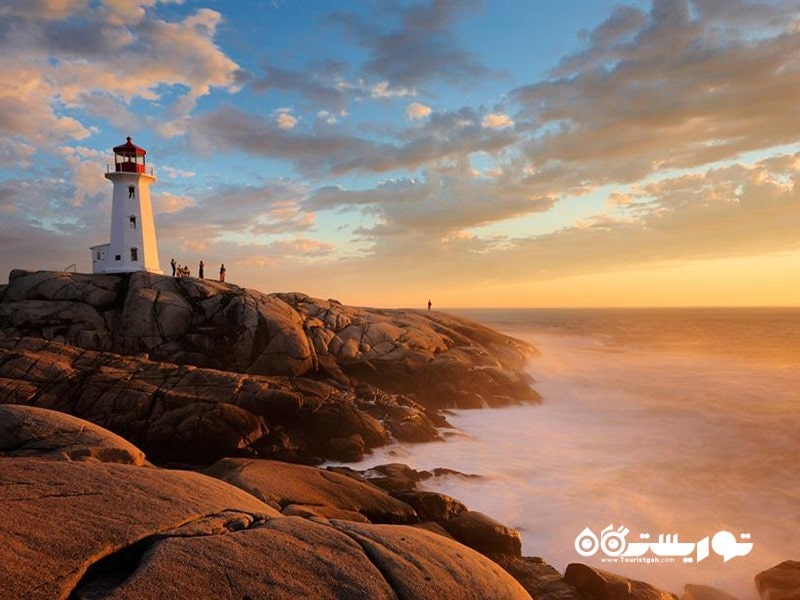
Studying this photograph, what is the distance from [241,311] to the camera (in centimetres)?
2920

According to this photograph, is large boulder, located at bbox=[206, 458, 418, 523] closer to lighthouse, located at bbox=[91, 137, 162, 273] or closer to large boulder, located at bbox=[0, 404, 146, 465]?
large boulder, located at bbox=[0, 404, 146, 465]

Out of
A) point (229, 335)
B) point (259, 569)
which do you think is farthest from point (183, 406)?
point (259, 569)

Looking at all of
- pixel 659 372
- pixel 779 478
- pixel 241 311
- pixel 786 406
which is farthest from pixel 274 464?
pixel 659 372

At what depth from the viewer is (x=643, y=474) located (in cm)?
1969

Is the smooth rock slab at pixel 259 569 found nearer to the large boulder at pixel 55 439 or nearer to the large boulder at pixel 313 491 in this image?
the large boulder at pixel 313 491

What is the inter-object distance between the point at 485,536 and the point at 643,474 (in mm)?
10691

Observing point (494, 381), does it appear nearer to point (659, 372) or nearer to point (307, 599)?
point (659, 372)

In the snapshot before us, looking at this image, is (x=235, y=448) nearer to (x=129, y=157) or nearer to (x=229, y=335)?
(x=229, y=335)

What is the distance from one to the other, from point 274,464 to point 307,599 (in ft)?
25.3

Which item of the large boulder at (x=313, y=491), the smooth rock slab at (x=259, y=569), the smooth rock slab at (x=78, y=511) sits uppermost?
the smooth rock slab at (x=78, y=511)

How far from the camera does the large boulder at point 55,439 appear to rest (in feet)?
35.1

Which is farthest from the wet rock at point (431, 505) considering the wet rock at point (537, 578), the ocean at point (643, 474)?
the ocean at point (643, 474)

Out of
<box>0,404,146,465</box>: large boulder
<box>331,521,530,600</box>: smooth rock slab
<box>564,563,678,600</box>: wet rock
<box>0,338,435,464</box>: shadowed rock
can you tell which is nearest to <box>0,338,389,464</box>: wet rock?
<box>0,338,435,464</box>: shadowed rock
